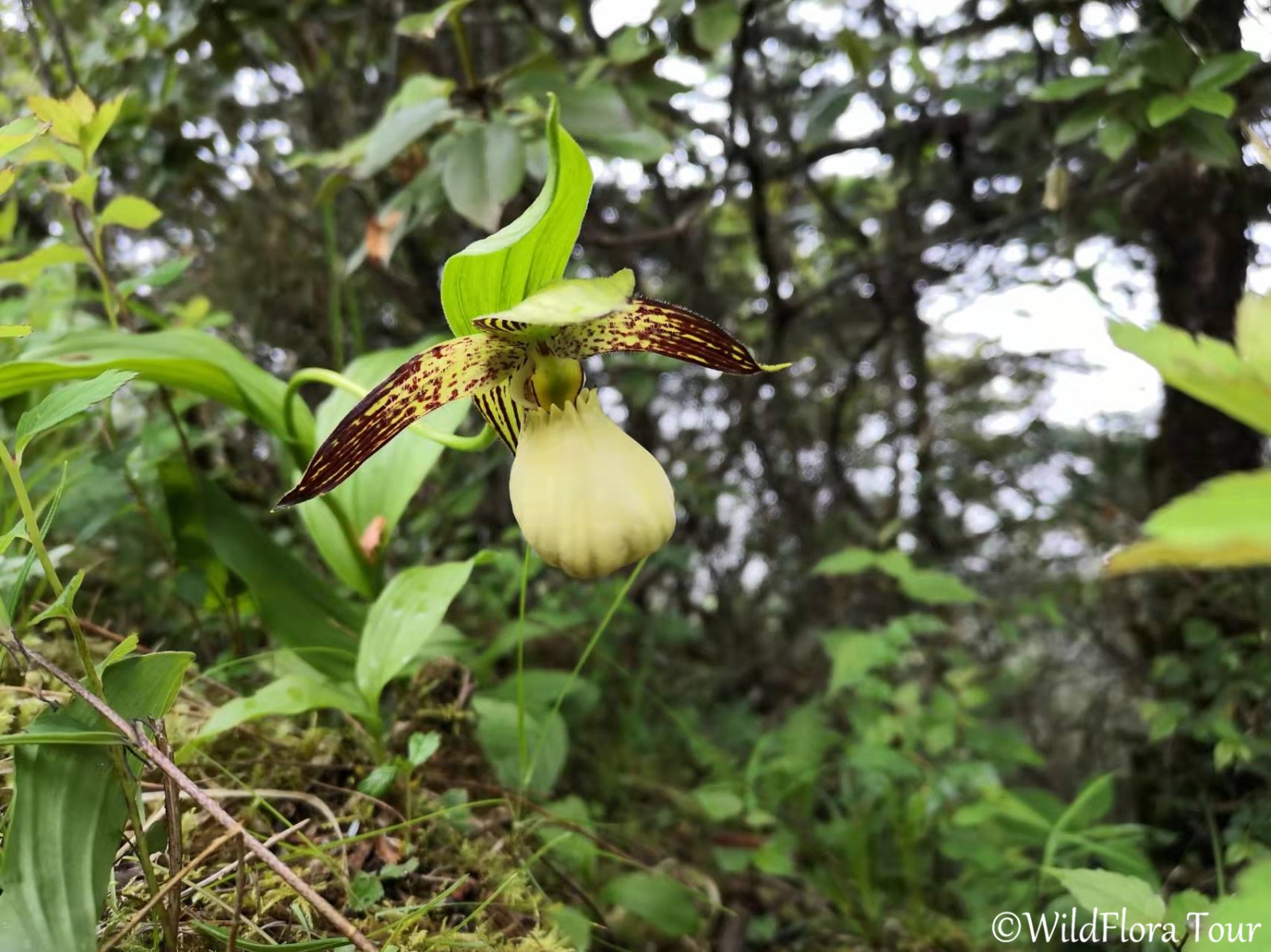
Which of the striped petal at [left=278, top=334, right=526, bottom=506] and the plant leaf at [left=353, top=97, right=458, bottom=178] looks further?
the plant leaf at [left=353, top=97, right=458, bottom=178]

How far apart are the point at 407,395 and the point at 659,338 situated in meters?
0.26

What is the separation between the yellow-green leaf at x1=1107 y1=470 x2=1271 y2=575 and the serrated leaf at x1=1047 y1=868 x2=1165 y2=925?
49cm

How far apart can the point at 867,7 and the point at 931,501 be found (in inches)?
45.0

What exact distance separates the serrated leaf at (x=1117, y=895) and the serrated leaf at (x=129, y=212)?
1.18m

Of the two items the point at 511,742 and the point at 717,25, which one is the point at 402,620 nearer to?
the point at 511,742

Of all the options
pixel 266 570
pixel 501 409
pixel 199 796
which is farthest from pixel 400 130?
pixel 199 796

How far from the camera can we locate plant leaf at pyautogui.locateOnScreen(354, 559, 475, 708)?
829 millimetres

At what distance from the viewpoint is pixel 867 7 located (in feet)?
5.12

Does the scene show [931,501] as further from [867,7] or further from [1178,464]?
[867,7]

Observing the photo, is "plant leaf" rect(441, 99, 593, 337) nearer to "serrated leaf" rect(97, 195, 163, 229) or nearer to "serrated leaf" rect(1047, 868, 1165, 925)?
"serrated leaf" rect(97, 195, 163, 229)

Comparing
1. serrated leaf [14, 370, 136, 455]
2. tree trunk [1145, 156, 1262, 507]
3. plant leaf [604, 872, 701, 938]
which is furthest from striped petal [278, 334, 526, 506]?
tree trunk [1145, 156, 1262, 507]

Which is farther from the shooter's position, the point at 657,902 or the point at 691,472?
the point at 691,472

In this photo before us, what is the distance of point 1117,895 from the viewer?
61cm

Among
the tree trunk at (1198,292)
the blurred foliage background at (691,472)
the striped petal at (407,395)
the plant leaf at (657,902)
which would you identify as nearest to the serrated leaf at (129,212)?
the blurred foliage background at (691,472)
